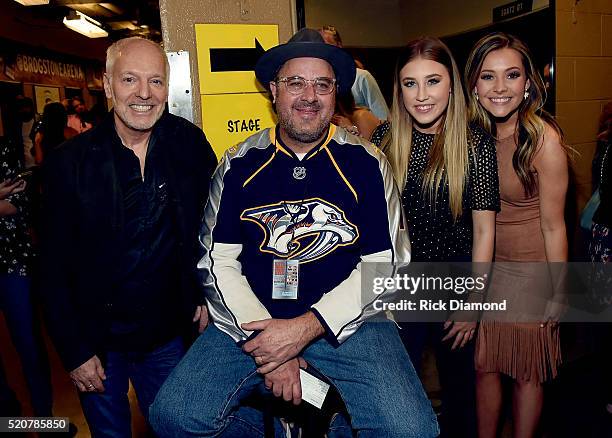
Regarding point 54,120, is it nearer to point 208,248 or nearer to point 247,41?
point 247,41

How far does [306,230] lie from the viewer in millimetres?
1772

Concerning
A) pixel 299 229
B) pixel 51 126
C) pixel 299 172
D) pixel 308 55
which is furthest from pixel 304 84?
pixel 51 126

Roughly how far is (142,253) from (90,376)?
456 mm

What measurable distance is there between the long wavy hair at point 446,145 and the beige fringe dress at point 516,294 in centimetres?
22

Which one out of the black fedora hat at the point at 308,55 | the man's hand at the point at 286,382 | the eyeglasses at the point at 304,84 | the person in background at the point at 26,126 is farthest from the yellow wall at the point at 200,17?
the person in background at the point at 26,126

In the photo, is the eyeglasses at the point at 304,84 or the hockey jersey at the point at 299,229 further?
the eyeglasses at the point at 304,84

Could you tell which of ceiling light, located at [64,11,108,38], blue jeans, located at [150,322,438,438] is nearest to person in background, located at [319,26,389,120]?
blue jeans, located at [150,322,438,438]

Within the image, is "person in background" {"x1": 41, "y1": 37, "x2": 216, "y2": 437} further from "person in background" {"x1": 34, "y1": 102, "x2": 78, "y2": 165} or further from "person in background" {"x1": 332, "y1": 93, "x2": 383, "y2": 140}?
"person in background" {"x1": 34, "y1": 102, "x2": 78, "y2": 165}

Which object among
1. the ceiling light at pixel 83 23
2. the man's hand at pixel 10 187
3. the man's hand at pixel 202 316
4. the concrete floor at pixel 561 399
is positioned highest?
the ceiling light at pixel 83 23

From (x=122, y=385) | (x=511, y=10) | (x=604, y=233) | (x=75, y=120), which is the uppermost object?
(x=511, y=10)

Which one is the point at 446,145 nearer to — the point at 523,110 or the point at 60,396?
the point at 523,110

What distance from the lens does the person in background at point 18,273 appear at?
2461mm

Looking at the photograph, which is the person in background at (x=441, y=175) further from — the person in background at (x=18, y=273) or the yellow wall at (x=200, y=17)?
the person in background at (x=18, y=273)

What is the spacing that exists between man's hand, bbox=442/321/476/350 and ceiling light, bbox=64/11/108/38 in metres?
7.47
